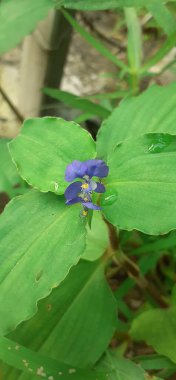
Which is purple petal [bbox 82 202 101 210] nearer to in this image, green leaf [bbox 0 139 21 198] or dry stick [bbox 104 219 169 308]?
dry stick [bbox 104 219 169 308]

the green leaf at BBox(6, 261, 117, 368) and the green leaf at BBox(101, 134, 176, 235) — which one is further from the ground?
the green leaf at BBox(101, 134, 176, 235)

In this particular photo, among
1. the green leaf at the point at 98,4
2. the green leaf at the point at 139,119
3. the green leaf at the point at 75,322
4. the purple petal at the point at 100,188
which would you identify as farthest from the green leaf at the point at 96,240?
the green leaf at the point at 98,4

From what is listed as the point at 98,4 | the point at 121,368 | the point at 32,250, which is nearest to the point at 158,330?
the point at 121,368

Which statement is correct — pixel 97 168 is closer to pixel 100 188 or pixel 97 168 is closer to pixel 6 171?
pixel 100 188

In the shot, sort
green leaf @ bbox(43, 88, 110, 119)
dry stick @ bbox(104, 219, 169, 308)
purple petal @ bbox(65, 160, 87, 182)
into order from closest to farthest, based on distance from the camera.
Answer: purple petal @ bbox(65, 160, 87, 182) < dry stick @ bbox(104, 219, 169, 308) < green leaf @ bbox(43, 88, 110, 119)

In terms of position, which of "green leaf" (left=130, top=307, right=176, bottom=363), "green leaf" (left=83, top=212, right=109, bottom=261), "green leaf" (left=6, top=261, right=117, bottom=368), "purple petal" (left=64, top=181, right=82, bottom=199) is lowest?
"green leaf" (left=130, top=307, right=176, bottom=363)

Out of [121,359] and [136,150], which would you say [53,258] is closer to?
[136,150]

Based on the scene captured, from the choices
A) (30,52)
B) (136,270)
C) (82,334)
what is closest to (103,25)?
(30,52)

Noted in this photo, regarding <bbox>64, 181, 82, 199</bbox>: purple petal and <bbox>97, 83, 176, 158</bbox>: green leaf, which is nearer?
<bbox>64, 181, 82, 199</bbox>: purple petal

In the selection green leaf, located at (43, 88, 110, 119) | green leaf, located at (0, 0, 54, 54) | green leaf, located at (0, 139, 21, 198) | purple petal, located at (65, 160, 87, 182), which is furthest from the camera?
green leaf, located at (43, 88, 110, 119)

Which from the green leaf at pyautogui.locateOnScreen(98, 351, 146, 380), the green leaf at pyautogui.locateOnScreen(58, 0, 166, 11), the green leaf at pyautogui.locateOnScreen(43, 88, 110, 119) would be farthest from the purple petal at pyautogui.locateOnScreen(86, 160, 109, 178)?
the green leaf at pyautogui.locateOnScreen(43, 88, 110, 119)
